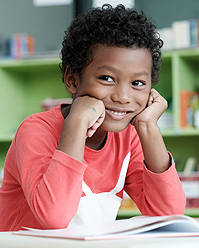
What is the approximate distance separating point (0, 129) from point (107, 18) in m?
1.73

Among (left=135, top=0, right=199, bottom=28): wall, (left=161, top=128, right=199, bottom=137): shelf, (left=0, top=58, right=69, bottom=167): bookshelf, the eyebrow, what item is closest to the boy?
A: the eyebrow

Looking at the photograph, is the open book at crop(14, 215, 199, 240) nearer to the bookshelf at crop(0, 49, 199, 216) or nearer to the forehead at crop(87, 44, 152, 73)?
the forehead at crop(87, 44, 152, 73)

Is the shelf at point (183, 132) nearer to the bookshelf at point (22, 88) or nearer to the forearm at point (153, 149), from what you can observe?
the bookshelf at point (22, 88)

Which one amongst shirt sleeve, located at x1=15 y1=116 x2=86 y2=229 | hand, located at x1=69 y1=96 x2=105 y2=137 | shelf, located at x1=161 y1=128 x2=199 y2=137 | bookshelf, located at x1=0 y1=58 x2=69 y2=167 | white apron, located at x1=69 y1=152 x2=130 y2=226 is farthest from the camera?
bookshelf, located at x1=0 y1=58 x2=69 y2=167

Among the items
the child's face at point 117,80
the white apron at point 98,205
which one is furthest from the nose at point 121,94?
the white apron at point 98,205

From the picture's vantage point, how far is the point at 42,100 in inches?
109

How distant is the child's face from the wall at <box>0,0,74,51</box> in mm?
2021

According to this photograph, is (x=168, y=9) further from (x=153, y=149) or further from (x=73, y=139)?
(x=73, y=139)

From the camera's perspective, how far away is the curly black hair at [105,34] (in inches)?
35.2

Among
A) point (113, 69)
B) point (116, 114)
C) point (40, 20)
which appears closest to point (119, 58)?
point (113, 69)

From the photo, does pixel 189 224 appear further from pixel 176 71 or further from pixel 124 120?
pixel 176 71

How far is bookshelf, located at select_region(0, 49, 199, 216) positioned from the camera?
2.27 meters

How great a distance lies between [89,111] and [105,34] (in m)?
0.21

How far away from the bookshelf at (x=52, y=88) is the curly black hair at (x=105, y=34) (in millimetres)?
1280
